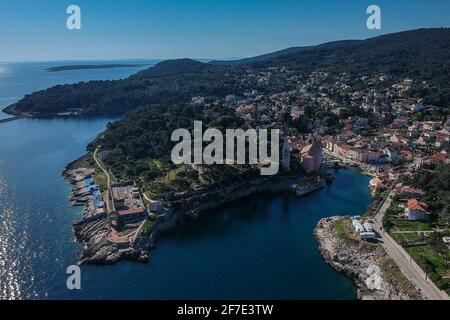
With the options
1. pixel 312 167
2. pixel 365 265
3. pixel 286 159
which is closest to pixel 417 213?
pixel 365 265

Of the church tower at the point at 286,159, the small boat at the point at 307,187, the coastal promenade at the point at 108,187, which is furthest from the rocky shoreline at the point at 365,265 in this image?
the coastal promenade at the point at 108,187

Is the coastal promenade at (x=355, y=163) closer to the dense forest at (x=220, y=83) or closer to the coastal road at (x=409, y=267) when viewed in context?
the coastal road at (x=409, y=267)

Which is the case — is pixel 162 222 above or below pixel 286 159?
below

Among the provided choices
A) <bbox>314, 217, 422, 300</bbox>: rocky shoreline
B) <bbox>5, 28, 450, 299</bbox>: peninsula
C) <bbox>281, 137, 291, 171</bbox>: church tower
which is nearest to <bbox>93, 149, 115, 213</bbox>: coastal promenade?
<bbox>5, 28, 450, 299</bbox>: peninsula

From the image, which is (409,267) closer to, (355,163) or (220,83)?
(355,163)

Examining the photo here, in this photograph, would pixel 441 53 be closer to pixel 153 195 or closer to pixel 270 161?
pixel 270 161
